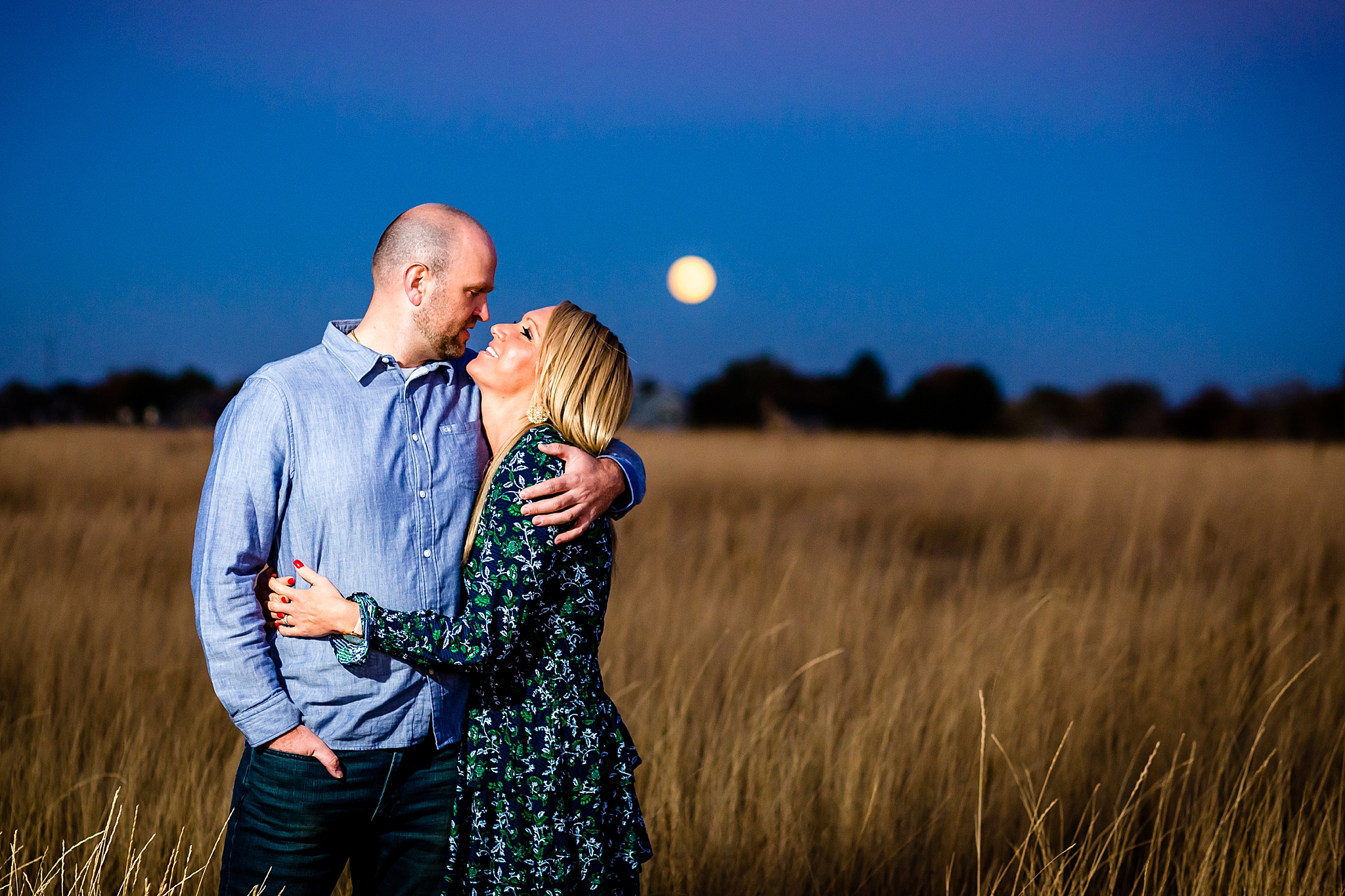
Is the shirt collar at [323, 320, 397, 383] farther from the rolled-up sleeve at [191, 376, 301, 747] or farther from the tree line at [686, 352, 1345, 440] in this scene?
the tree line at [686, 352, 1345, 440]

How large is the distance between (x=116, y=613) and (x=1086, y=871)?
4653 millimetres

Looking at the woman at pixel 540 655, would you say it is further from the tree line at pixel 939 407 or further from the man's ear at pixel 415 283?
the tree line at pixel 939 407

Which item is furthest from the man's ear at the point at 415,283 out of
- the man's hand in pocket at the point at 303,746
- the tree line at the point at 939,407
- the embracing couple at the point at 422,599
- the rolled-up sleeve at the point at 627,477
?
A: the tree line at the point at 939,407

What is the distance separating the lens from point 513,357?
78.7 inches

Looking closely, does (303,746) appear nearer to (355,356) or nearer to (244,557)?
(244,557)

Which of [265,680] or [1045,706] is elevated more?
[265,680]

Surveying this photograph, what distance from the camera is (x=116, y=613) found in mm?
4621

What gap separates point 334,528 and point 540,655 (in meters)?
0.52

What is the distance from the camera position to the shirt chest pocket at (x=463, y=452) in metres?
2.04

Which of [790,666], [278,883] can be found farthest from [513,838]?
[790,666]

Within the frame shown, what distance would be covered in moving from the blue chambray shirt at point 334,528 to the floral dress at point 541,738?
89mm

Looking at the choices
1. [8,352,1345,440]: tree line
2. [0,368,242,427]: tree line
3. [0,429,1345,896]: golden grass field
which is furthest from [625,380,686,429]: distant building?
[0,429,1345,896]: golden grass field

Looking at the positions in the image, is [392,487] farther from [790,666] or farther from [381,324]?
[790,666]

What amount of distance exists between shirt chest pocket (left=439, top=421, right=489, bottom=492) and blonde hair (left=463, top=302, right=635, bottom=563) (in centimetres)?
13
